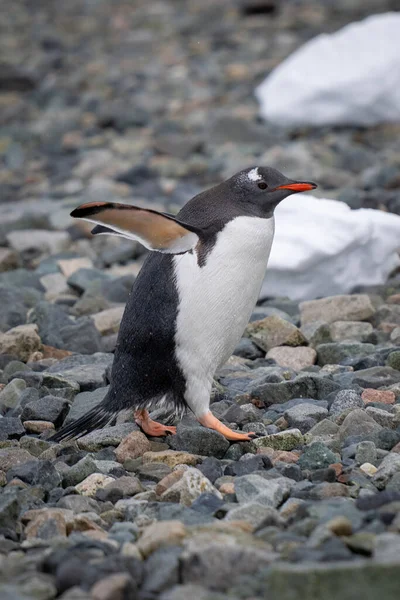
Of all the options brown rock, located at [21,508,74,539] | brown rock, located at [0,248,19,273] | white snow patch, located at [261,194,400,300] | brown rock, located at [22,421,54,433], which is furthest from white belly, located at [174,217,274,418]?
brown rock, located at [0,248,19,273]

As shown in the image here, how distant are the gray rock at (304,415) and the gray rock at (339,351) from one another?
30.8 inches

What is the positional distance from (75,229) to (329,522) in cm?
481

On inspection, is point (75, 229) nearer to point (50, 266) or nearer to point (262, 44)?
point (50, 266)

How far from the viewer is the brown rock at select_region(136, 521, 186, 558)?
2619mm

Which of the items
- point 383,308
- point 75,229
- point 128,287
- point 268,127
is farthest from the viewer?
point 268,127

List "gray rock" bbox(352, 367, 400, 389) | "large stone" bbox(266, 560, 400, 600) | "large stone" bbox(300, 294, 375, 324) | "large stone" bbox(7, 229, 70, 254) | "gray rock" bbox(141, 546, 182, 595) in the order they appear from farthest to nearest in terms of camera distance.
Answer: "large stone" bbox(7, 229, 70, 254), "large stone" bbox(300, 294, 375, 324), "gray rock" bbox(352, 367, 400, 389), "gray rock" bbox(141, 546, 182, 595), "large stone" bbox(266, 560, 400, 600)

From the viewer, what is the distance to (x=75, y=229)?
7.14 m

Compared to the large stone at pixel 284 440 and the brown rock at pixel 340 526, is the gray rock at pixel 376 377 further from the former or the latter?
the brown rock at pixel 340 526

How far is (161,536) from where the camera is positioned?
8.64ft

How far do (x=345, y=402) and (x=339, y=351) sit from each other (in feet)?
2.43

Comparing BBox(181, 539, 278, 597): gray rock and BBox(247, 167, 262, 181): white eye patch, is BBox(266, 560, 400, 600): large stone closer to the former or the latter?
BBox(181, 539, 278, 597): gray rock

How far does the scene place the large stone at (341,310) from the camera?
5.12 m

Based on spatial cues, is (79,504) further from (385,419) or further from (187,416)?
(385,419)

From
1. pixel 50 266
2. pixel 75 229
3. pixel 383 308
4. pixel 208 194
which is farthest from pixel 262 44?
pixel 208 194
